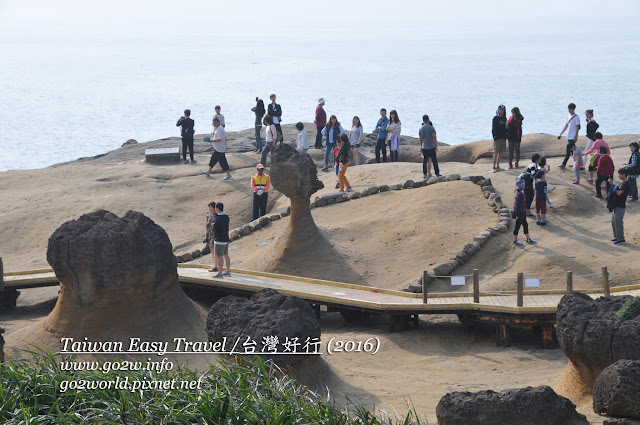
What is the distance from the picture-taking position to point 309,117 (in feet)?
167

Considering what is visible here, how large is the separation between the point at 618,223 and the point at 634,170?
6.77 feet

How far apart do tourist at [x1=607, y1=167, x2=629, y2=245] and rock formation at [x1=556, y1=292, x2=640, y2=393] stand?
5142 mm

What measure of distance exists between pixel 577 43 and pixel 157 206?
4096 inches

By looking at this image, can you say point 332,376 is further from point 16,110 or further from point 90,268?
point 16,110

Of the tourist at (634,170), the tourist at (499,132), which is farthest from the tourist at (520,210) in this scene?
the tourist at (499,132)

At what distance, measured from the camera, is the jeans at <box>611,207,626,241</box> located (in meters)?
14.5

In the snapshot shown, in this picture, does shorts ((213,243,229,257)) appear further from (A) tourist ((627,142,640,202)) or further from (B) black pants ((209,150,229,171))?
(B) black pants ((209,150,229,171))

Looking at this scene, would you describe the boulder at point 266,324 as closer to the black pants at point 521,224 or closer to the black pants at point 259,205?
the black pants at point 521,224

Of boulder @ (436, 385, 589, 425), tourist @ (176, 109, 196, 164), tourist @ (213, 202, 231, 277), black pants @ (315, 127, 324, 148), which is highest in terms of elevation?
tourist @ (176, 109, 196, 164)

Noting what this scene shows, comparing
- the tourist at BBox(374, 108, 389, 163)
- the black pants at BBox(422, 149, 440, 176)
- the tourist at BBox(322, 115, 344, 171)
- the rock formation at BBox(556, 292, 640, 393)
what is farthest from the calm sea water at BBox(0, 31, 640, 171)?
the rock formation at BBox(556, 292, 640, 393)

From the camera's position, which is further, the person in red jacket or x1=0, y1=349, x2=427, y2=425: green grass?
the person in red jacket

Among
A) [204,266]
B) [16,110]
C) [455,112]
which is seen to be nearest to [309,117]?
[455,112]

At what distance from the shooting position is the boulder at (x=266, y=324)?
9.63 m

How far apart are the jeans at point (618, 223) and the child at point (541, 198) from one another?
1243 mm
